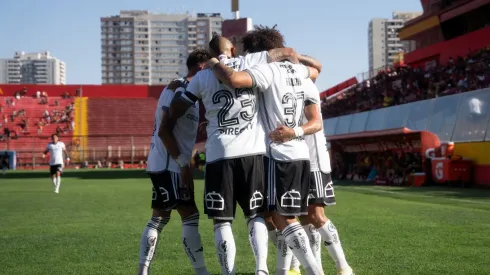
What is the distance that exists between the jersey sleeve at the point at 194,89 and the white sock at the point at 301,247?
1.37 metres

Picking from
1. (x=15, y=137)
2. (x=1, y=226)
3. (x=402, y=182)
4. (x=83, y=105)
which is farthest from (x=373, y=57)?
(x=1, y=226)

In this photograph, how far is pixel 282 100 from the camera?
6.31 m

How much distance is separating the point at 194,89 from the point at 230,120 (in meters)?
0.45

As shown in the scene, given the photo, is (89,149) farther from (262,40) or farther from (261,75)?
(261,75)

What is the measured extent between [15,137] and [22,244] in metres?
60.0

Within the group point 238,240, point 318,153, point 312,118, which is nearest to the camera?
point 312,118

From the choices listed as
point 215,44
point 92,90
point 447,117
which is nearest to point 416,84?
point 447,117

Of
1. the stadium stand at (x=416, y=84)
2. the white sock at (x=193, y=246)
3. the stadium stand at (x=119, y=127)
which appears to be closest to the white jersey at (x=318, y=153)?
the white sock at (x=193, y=246)

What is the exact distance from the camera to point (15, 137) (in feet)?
222

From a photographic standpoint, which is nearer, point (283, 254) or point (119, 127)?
point (283, 254)

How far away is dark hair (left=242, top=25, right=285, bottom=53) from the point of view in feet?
21.1

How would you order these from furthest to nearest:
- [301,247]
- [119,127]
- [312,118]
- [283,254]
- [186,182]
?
[119,127]
[186,182]
[283,254]
[312,118]
[301,247]

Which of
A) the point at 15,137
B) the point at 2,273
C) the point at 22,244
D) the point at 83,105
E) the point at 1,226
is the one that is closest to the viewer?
the point at 2,273

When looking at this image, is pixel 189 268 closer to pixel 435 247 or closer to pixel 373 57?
pixel 435 247
